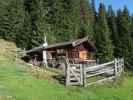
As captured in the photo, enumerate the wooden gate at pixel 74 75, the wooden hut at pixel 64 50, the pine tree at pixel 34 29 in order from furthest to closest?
1. the pine tree at pixel 34 29
2. the wooden hut at pixel 64 50
3. the wooden gate at pixel 74 75

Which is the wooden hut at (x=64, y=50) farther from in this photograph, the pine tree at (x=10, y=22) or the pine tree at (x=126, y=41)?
the pine tree at (x=10, y=22)

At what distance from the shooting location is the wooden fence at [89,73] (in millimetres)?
24406

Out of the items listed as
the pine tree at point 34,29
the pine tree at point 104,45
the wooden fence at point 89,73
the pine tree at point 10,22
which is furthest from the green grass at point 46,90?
the pine tree at point 10,22

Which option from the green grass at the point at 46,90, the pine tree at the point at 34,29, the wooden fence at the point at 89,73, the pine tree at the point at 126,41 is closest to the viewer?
the green grass at the point at 46,90

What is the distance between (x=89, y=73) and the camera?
1075 inches

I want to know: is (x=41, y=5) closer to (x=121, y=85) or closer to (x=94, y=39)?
(x=94, y=39)

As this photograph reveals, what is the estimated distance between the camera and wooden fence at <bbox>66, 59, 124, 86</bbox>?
2441 centimetres

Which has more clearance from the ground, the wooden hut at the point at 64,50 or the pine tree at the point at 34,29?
the pine tree at the point at 34,29

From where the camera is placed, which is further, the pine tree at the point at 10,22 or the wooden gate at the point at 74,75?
the pine tree at the point at 10,22

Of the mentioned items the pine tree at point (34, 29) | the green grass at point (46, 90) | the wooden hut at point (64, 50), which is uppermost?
the pine tree at point (34, 29)

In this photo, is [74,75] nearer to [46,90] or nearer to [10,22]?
[46,90]

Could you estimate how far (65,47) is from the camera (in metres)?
48.5

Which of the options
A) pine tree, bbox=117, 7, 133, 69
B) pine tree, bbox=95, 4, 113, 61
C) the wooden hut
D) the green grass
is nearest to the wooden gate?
the green grass

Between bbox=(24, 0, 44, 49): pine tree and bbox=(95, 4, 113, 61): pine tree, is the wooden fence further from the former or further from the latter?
bbox=(24, 0, 44, 49): pine tree
